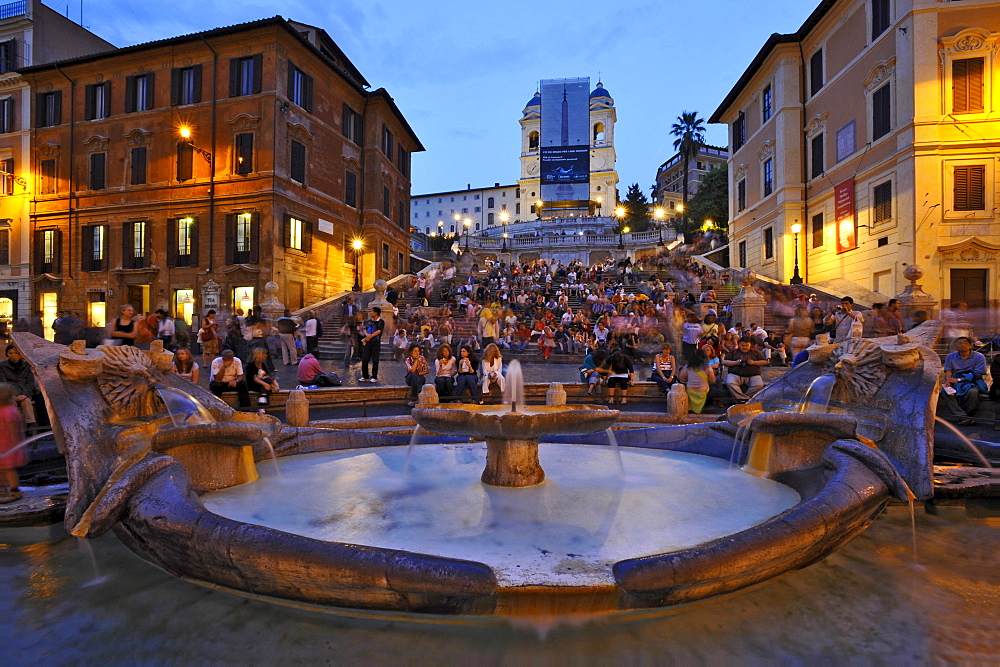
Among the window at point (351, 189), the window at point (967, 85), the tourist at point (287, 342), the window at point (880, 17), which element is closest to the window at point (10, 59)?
the window at point (351, 189)

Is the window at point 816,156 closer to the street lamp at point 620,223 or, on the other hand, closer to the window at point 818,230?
the window at point 818,230

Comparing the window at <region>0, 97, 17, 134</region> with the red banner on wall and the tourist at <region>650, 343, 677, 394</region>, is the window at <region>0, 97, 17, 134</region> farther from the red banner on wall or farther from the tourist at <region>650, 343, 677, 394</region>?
the red banner on wall

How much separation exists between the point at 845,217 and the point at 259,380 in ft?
78.9

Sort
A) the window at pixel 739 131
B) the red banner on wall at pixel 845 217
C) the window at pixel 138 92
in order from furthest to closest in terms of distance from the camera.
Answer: the window at pixel 739 131, the window at pixel 138 92, the red banner on wall at pixel 845 217

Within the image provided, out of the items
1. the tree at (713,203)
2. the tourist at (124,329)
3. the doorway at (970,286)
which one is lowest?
the tourist at (124,329)

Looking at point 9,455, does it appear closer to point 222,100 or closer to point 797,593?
point 797,593

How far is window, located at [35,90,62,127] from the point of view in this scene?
97.9 feet

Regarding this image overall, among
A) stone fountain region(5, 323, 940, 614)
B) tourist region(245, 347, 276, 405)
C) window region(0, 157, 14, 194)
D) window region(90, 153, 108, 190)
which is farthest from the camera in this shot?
window region(0, 157, 14, 194)

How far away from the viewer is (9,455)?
479cm

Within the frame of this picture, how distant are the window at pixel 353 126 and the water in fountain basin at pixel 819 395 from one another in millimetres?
30897

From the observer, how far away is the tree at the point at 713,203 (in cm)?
4703

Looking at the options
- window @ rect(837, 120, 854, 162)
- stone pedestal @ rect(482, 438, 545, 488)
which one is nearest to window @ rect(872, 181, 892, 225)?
window @ rect(837, 120, 854, 162)

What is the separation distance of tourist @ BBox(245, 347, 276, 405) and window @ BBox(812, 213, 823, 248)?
82.7ft

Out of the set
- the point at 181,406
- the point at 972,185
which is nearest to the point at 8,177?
the point at 181,406
